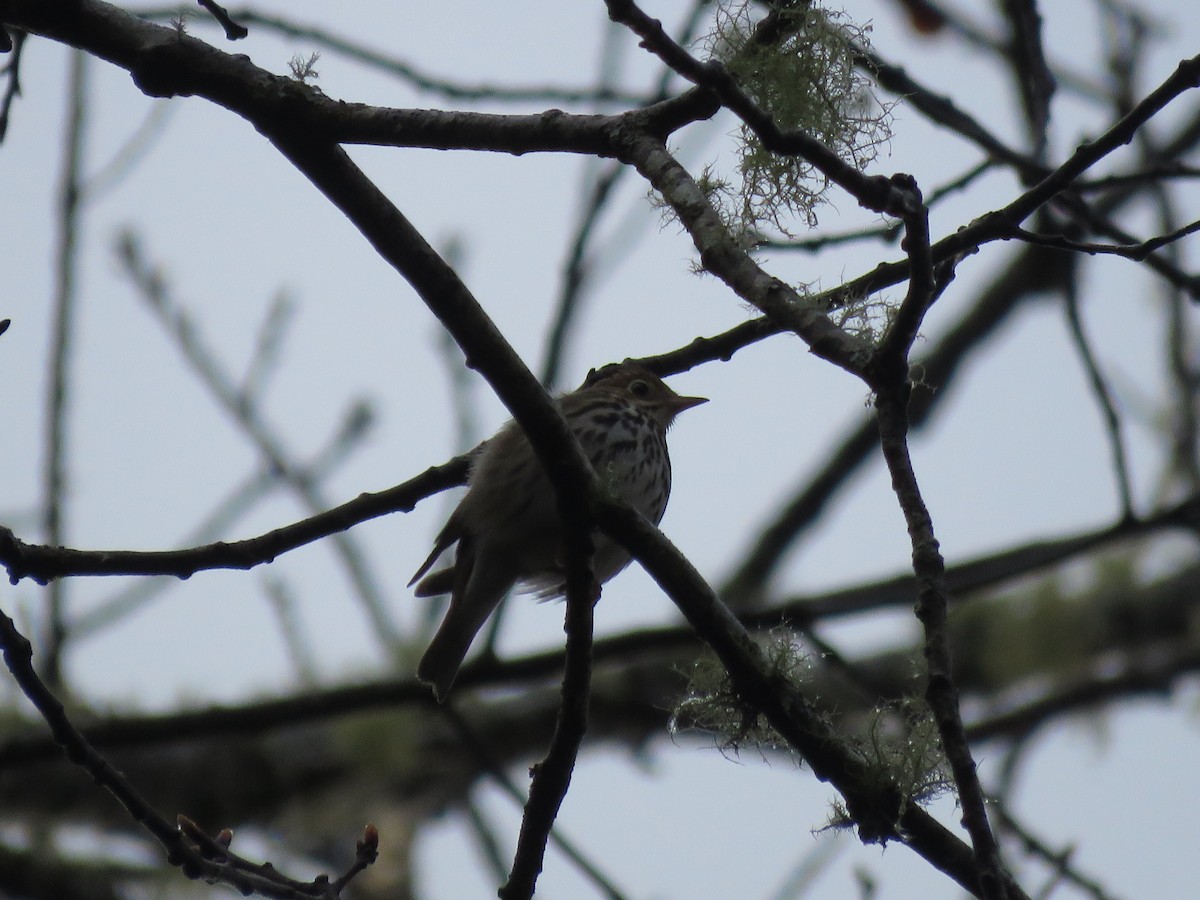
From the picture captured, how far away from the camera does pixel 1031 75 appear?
15.7 ft

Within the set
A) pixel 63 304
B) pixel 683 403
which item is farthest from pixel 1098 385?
pixel 63 304

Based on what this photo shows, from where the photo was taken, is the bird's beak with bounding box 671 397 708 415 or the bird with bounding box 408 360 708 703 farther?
the bird's beak with bounding box 671 397 708 415

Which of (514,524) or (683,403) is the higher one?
(683,403)

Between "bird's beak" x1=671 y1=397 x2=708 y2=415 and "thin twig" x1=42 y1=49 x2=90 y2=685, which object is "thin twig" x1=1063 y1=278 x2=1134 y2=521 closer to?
"bird's beak" x1=671 y1=397 x2=708 y2=415

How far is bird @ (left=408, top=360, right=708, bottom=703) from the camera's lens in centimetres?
446

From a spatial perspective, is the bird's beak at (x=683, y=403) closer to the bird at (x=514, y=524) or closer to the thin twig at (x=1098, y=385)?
the bird at (x=514, y=524)

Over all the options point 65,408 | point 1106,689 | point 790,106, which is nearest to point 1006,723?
point 1106,689

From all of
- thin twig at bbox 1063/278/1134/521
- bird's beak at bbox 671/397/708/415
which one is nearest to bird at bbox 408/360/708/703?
bird's beak at bbox 671/397/708/415

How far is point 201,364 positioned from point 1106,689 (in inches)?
231

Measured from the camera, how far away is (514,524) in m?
4.47

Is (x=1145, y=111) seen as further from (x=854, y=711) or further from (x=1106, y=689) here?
(x=1106, y=689)

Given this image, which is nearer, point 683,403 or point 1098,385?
point 1098,385

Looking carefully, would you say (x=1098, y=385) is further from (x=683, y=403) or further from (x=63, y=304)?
(x=63, y=304)

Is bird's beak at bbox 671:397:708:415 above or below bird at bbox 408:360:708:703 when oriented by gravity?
above
